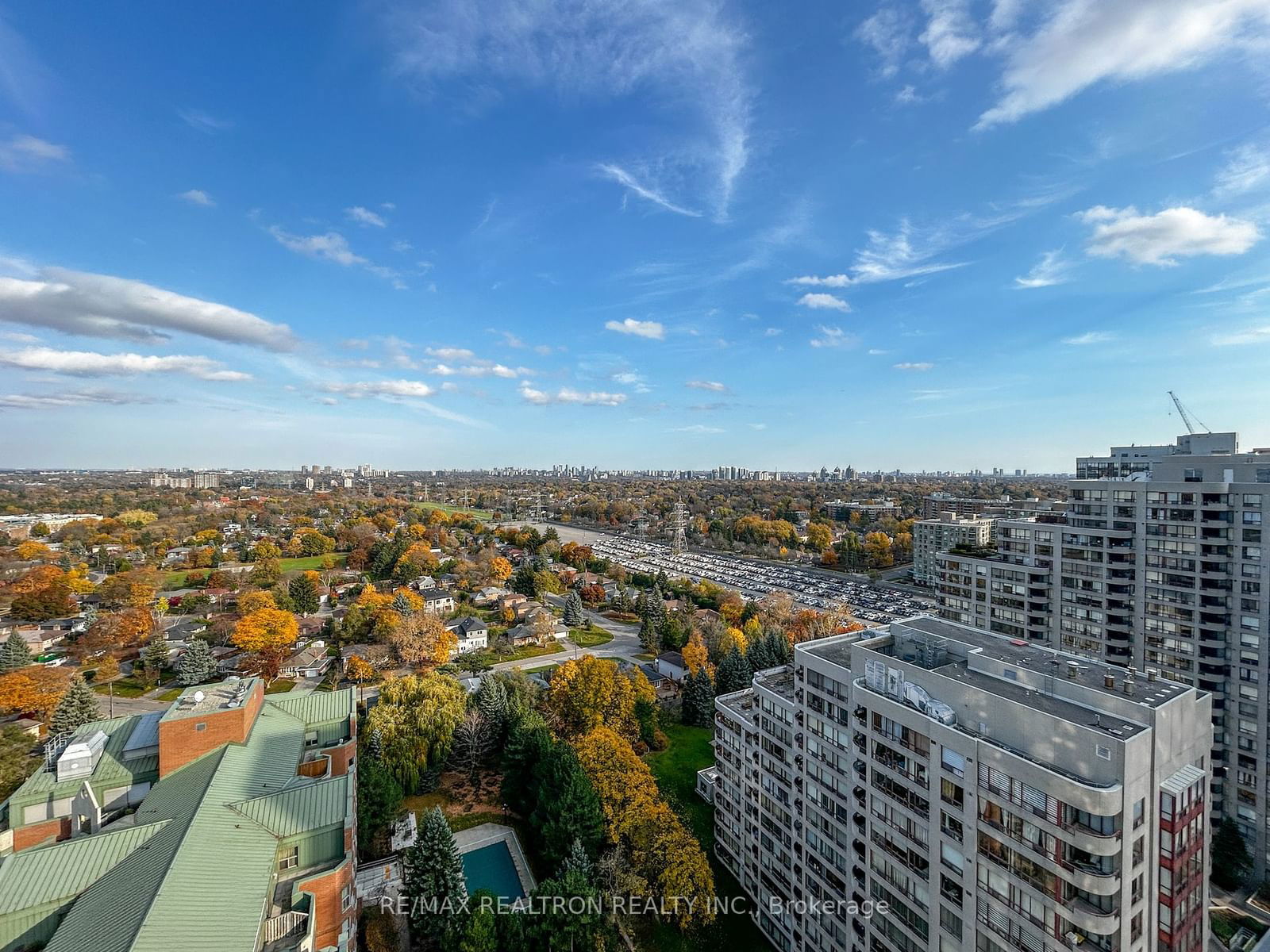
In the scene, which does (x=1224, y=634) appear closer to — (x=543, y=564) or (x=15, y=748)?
(x=15, y=748)

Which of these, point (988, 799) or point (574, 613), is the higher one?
point (988, 799)

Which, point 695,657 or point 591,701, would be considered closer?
point 591,701

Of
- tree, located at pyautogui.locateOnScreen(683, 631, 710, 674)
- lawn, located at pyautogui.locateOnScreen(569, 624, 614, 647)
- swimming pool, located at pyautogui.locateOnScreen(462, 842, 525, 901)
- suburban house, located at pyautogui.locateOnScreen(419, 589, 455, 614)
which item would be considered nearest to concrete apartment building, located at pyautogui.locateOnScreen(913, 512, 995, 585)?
tree, located at pyautogui.locateOnScreen(683, 631, 710, 674)

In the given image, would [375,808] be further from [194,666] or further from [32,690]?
[194,666]

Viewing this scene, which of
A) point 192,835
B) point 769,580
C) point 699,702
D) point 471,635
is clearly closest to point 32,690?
point 471,635

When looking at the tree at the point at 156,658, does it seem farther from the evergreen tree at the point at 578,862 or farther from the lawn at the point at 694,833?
the evergreen tree at the point at 578,862

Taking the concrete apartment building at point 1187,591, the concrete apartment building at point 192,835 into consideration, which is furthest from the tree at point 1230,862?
the concrete apartment building at point 192,835

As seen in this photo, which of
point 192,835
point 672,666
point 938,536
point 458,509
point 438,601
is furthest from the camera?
point 458,509
